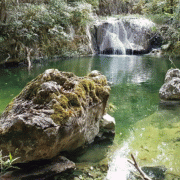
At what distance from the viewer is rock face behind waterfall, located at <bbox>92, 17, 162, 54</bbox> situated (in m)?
27.7

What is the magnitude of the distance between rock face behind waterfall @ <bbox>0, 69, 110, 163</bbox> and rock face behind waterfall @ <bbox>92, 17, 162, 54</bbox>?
24.7 m

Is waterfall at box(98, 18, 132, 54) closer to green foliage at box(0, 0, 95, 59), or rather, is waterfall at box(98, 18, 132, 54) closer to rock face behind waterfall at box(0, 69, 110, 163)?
green foliage at box(0, 0, 95, 59)

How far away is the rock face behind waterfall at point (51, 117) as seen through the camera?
2510 millimetres

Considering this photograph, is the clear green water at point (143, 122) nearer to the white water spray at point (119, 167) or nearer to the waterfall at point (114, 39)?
the white water spray at point (119, 167)

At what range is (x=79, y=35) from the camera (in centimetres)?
2484

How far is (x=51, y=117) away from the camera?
2.75 metres

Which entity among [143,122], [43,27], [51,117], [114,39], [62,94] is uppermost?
[43,27]

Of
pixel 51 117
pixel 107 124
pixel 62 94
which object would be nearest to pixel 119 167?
pixel 107 124

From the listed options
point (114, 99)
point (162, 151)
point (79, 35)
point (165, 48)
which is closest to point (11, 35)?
point (114, 99)

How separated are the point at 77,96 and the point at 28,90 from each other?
3.02 feet

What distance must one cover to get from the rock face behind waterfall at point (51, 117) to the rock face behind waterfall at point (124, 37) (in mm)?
24718

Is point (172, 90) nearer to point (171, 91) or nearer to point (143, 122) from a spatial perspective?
point (171, 91)

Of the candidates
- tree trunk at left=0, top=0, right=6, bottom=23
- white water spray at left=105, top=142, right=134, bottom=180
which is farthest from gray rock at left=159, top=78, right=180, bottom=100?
tree trunk at left=0, top=0, right=6, bottom=23

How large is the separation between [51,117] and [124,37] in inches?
1087
